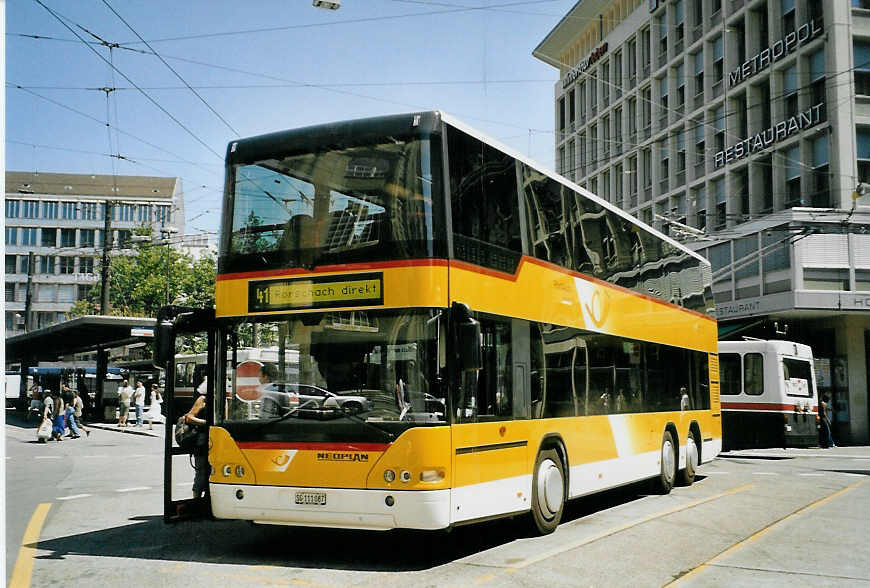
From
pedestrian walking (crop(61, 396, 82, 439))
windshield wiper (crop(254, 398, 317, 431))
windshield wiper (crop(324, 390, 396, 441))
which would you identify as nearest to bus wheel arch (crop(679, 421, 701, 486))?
windshield wiper (crop(324, 390, 396, 441))

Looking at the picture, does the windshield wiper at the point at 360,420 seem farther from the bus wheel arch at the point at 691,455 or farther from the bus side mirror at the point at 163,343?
the bus wheel arch at the point at 691,455

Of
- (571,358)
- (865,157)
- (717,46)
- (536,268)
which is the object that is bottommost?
(571,358)

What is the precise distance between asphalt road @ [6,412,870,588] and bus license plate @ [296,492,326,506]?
1.91 ft

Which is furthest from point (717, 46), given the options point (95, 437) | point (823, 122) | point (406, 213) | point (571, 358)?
point (406, 213)

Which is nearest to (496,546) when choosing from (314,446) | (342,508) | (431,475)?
(431,475)

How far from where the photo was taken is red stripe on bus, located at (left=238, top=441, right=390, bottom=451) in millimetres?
8445

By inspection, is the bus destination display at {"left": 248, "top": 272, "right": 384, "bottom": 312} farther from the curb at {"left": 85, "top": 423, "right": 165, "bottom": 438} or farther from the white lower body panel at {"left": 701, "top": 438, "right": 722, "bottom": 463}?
the curb at {"left": 85, "top": 423, "right": 165, "bottom": 438}

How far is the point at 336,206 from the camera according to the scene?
352 inches

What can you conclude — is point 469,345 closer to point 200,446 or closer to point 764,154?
point 200,446

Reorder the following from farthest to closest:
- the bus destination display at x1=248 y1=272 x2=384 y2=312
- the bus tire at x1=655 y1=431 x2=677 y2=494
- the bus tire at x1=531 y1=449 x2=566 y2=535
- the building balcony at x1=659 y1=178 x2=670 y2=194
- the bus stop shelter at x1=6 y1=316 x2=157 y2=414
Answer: the building balcony at x1=659 y1=178 x2=670 y2=194, the bus stop shelter at x1=6 y1=316 x2=157 y2=414, the bus tire at x1=655 y1=431 x2=677 y2=494, the bus tire at x1=531 y1=449 x2=566 y2=535, the bus destination display at x1=248 y1=272 x2=384 y2=312

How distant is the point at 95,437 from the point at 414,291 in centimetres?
2780

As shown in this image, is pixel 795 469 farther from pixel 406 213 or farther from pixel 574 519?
pixel 406 213

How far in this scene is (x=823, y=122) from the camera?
33281mm

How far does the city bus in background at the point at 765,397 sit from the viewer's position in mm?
25688
